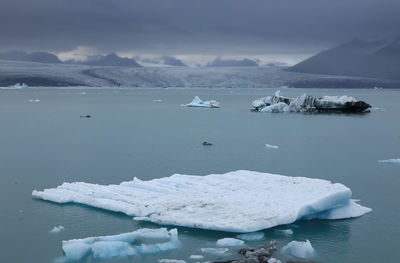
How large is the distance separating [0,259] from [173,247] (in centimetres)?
233

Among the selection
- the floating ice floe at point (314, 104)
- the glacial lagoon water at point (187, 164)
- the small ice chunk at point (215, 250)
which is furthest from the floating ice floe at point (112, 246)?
the floating ice floe at point (314, 104)

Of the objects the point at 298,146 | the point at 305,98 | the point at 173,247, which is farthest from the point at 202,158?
the point at 305,98

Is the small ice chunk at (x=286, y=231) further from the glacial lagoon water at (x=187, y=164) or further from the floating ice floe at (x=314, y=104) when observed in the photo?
the floating ice floe at (x=314, y=104)

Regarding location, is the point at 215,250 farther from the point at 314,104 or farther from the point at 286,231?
the point at 314,104

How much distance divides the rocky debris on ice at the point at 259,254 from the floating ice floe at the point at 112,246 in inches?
40.2

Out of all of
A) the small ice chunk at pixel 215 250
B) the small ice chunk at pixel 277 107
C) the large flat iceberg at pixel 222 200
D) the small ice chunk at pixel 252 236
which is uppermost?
the small ice chunk at pixel 277 107

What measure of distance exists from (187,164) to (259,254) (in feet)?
23.4

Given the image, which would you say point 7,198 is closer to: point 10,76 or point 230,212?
point 230,212

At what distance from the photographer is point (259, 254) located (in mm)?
6180

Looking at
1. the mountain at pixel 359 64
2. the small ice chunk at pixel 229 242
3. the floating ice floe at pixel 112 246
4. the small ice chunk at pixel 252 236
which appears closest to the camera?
the floating ice floe at pixel 112 246

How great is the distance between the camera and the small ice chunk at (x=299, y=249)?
6.45 meters

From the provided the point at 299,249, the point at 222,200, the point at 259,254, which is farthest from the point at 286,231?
the point at 222,200

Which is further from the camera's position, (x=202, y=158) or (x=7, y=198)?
(x=202, y=158)

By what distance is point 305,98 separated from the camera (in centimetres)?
3225
